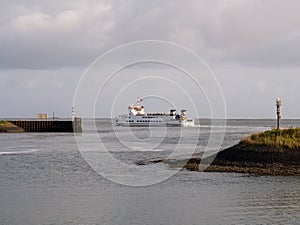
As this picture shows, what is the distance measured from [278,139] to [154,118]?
12511cm

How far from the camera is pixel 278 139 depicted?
37.3 m

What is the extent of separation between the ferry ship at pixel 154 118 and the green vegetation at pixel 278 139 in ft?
386

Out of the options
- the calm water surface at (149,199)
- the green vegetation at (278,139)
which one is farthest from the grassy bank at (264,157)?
the calm water surface at (149,199)

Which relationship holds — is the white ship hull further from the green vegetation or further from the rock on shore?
the rock on shore

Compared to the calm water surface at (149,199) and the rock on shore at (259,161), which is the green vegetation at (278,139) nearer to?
the rock on shore at (259,161)

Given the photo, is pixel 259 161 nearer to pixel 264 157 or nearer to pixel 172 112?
pixel 264 157

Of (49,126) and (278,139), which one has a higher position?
(49,126)

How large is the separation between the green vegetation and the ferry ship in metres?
118

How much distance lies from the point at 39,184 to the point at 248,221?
50.7ft

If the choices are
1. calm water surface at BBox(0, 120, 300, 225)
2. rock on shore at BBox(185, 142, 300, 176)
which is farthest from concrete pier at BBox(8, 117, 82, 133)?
rock on shore at BBox(185, 142, 300, 176)

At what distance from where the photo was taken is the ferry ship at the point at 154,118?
15912 cm

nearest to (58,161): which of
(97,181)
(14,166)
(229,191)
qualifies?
(14,166)

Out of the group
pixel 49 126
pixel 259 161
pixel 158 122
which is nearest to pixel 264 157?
pixel 259 161

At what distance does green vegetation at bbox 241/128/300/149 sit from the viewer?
118 feet
